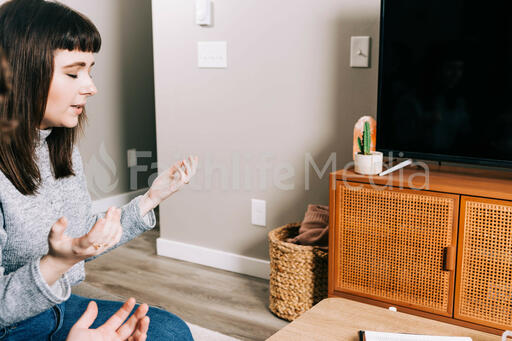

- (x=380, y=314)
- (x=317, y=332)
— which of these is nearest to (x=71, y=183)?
(x=317, y=332)

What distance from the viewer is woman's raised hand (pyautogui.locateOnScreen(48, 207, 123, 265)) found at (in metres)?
0.78

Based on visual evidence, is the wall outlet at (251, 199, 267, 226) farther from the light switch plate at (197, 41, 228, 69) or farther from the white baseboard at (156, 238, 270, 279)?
the light switch plate at (197, 41, 228, 69)

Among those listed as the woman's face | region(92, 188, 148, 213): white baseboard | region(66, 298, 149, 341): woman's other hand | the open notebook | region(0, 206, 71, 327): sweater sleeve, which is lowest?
region(92, 188, 148, 213): white baseboard

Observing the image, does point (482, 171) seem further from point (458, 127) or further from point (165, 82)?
point (165, 82)

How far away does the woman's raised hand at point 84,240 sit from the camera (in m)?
0.78

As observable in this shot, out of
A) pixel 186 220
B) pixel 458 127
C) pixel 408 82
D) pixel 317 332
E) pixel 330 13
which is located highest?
pixel 330 13

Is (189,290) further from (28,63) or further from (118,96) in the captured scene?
(118,96)

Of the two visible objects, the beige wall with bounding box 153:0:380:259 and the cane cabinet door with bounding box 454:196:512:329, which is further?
the beige wall with bounding box 153:0:380:259

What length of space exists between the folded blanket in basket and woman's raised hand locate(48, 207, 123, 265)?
4.25 ft

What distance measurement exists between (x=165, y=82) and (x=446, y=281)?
173cm

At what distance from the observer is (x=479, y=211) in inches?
60.4

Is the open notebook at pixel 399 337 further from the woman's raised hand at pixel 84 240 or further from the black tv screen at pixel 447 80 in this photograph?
the black tv screen at pixel 447 80

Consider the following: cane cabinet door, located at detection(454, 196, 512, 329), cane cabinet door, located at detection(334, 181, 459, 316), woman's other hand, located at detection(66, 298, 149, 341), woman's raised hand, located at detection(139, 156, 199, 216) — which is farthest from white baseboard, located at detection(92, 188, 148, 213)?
woman's other hand, located at detection(66, 298, 149, 341)

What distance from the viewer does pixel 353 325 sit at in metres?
1.10
